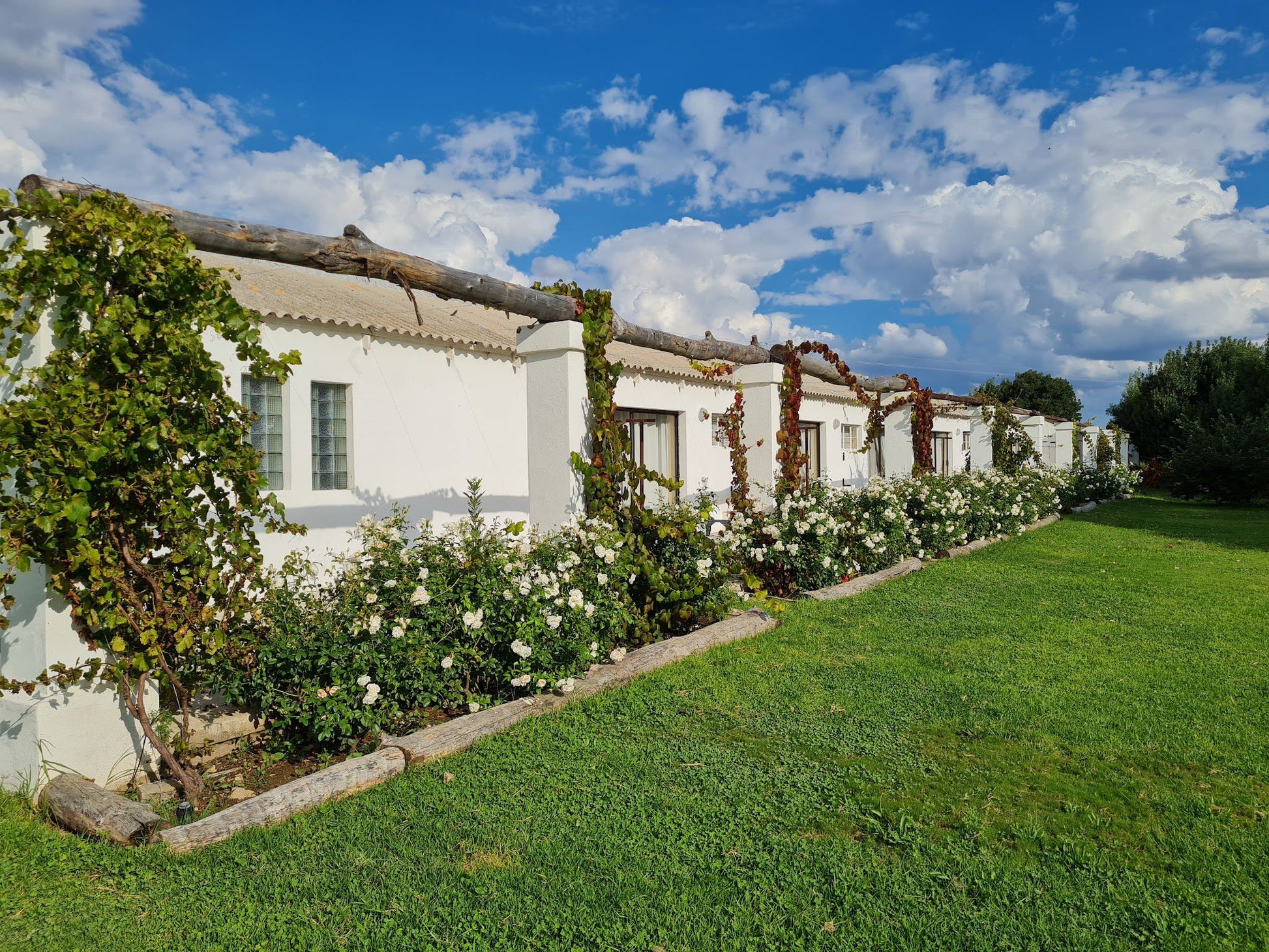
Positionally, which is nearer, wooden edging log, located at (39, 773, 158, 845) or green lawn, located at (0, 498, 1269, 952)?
green lawn, located at (0, 498, 1269, 952)

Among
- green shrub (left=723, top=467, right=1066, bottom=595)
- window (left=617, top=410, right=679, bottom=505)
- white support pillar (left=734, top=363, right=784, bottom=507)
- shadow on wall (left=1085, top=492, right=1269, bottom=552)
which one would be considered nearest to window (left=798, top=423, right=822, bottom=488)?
green shrub (left=723, top=467, right=1066, bottom=595)

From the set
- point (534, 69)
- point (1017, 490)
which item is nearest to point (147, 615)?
point (534, 69)

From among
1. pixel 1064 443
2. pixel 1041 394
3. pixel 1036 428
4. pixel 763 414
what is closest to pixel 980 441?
pixel 1036 428

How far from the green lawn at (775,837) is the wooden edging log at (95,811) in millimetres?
A: 82

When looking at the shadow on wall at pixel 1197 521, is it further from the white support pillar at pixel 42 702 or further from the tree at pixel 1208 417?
the white support pillar at pixel 42 702

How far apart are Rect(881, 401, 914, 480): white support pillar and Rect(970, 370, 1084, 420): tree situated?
3130 centimetres

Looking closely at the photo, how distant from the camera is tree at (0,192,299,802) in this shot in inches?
137

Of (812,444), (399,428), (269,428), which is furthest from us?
(812,444)

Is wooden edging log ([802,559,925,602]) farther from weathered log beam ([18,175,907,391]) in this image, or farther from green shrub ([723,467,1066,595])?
weathered log beam ([18,175,907,391])

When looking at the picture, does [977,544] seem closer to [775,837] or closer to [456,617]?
[456,617]

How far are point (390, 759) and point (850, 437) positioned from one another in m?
16.1

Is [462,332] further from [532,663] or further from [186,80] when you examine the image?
[532,663]

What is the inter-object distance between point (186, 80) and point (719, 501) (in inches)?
349

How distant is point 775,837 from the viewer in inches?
128
